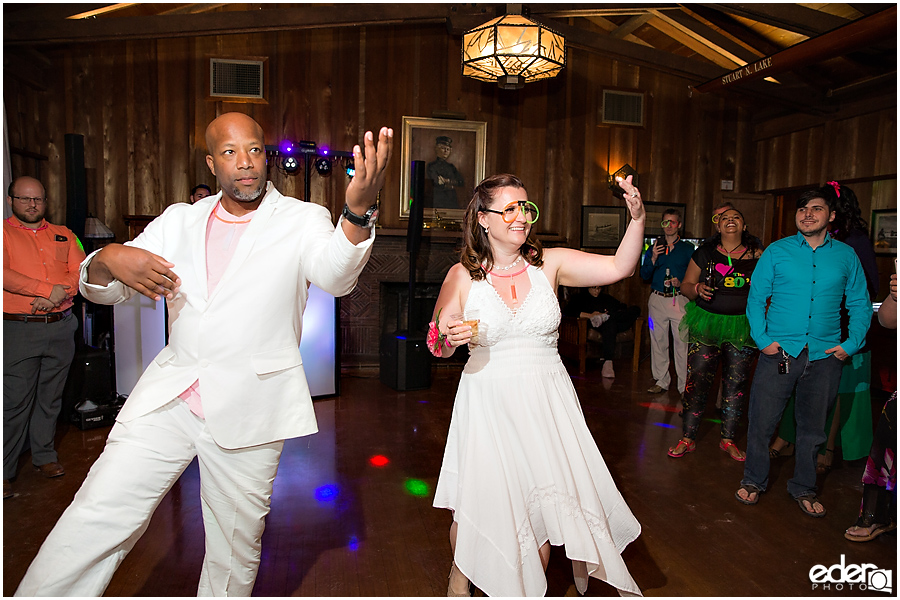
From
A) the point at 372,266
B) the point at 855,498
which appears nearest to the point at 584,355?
the point at 372,266

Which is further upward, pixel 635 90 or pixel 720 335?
pixel 635 90

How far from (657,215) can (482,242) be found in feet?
21.2

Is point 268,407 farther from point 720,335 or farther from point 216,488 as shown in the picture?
point 720,335

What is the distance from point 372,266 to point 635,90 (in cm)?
429

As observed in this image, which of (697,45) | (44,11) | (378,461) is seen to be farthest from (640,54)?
(44,11)

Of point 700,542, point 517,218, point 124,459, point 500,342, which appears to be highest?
point 517,218

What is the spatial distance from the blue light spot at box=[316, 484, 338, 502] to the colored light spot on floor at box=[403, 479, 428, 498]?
1.37 ft

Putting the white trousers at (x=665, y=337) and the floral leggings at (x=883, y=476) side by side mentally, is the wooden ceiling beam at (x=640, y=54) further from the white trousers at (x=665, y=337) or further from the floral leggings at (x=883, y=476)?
the floral leggings at (x=883, y=476)

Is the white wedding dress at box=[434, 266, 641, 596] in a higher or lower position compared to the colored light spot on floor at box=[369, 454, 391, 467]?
higher

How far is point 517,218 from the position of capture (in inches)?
91.3

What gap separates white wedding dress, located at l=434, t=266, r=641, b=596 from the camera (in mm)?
2146

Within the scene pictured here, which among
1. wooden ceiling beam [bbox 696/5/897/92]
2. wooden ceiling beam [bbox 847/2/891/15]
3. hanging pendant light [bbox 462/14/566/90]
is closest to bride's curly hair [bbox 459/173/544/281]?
hanging pendant light [bbox 462/14/566/90]

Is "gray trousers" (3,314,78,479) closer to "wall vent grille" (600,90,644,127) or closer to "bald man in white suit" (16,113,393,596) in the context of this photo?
"bald man in white suit" (16,113,393,596)

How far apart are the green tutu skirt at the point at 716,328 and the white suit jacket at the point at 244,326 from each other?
2.96 m
